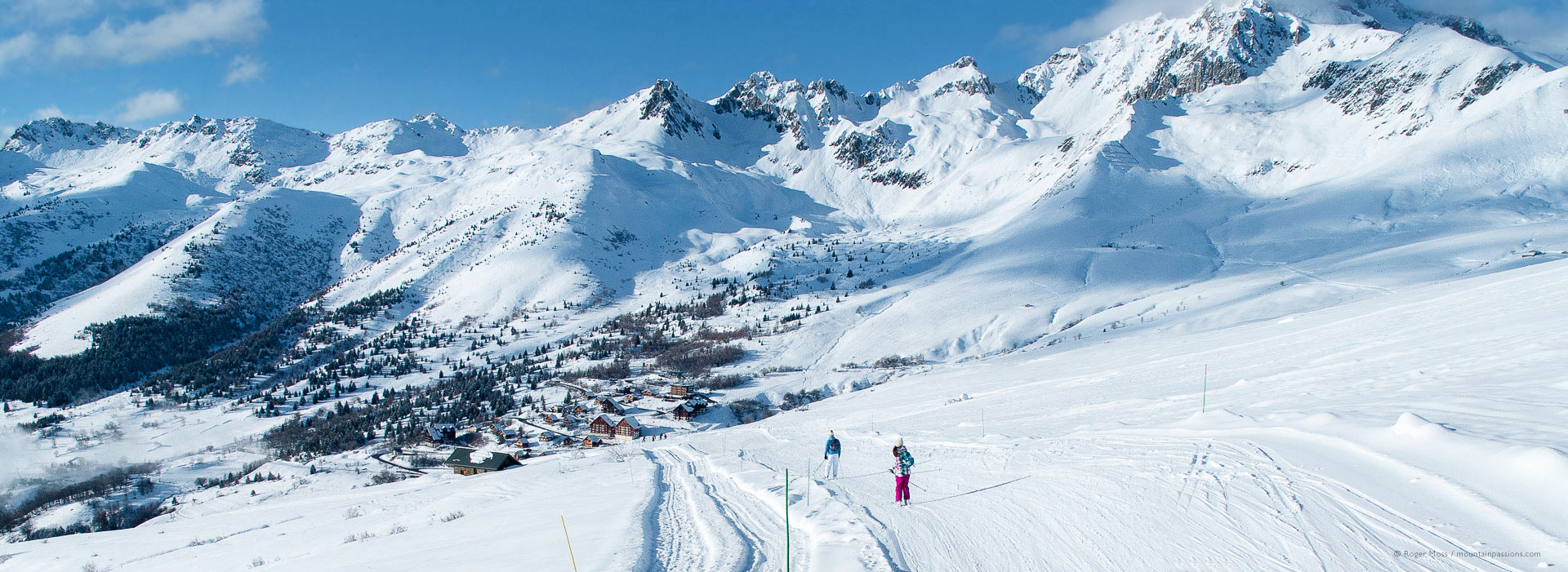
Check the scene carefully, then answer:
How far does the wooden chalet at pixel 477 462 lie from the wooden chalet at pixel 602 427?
1193 centimetres

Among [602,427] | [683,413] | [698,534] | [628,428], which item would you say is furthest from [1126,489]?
[683,413]

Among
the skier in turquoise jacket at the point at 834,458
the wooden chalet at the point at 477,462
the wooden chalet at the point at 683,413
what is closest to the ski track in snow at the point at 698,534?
the skier in turquoise jacket at the point at 834,458

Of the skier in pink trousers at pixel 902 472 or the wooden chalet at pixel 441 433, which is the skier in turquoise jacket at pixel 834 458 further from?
the wooden chalet at pixel 441 433

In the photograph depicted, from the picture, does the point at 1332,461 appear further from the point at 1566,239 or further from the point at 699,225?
the point at 699,225

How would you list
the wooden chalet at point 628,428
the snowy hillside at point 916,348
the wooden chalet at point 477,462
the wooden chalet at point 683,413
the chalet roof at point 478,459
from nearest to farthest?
the snowy hillside at point 916,348 → the wooden chalet at point 477,462 → the chalet roof at point 478,459 → the wooden chalet at point 628,428 → the wooden chalet at point 683,413

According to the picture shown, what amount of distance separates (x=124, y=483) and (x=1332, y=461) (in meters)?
77.5

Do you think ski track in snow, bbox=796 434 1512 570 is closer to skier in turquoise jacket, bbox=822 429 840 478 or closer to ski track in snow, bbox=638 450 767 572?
ski track in snow, bbox=638 450 767 572

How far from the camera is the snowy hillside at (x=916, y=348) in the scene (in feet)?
27.7

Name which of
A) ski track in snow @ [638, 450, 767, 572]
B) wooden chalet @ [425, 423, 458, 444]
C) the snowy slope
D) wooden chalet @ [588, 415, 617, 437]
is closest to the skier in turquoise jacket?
the snowy slope

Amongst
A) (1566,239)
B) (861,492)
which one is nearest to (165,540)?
(861,492)

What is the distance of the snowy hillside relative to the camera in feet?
27.7

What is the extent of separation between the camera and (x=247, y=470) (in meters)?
54.3

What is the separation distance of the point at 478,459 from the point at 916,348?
50.4m

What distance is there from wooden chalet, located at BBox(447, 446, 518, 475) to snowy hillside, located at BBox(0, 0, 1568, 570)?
24.2ft
